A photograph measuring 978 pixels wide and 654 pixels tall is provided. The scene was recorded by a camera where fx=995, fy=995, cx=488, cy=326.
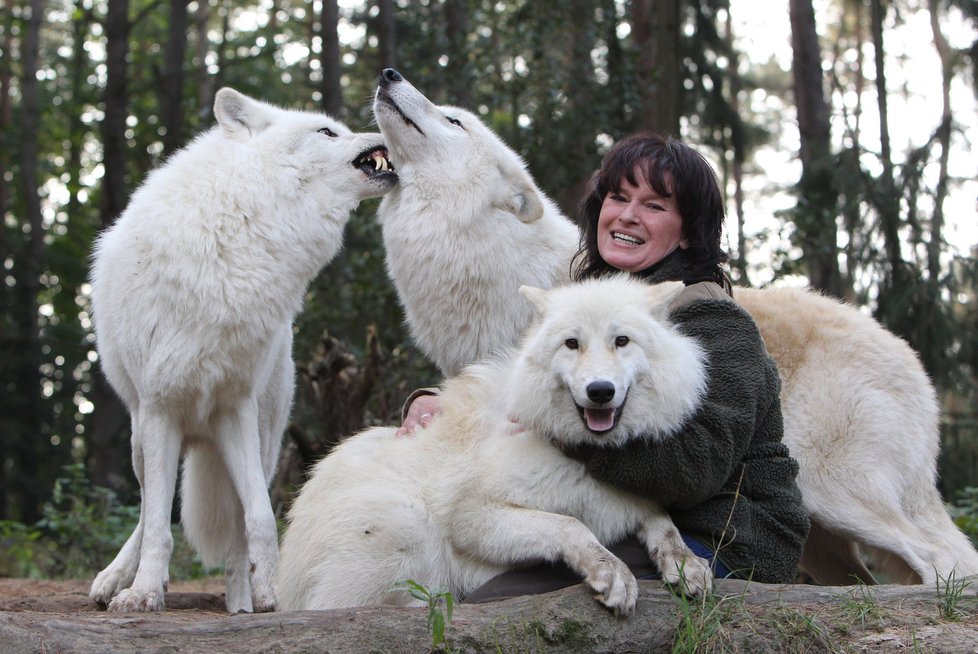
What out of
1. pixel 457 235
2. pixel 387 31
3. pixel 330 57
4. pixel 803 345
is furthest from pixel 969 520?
pixel 387 31

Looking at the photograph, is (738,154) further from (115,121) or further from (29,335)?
(29,335)

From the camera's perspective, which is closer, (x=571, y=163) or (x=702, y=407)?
(x=702, y=407)

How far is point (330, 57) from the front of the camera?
11.0m

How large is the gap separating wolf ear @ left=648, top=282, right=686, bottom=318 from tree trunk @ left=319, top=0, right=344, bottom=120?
797 centimetres

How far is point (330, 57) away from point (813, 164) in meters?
5.59

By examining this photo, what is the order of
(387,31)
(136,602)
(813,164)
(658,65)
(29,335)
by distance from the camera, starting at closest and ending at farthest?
1. (136,602)
2. (813,164)
3. (387,31)
4. (658,65)
5. (29,335)

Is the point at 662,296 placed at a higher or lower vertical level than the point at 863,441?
higher

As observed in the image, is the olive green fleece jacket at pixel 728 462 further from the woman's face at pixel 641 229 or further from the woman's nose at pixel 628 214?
the woman's nose at pixel 628 214

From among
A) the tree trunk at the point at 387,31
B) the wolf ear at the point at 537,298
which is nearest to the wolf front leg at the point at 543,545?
the wolf ear at the point at 537,298

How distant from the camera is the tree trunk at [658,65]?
1170 centimetres

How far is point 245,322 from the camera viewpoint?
4.47m

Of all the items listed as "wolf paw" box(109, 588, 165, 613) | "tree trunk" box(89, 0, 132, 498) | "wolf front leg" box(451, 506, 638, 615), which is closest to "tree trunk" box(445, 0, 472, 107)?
"tree trunk" box(89, 0, 132, 498)

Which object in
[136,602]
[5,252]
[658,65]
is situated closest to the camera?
[136,602]

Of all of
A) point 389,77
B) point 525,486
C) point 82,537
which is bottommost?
point 82,537
